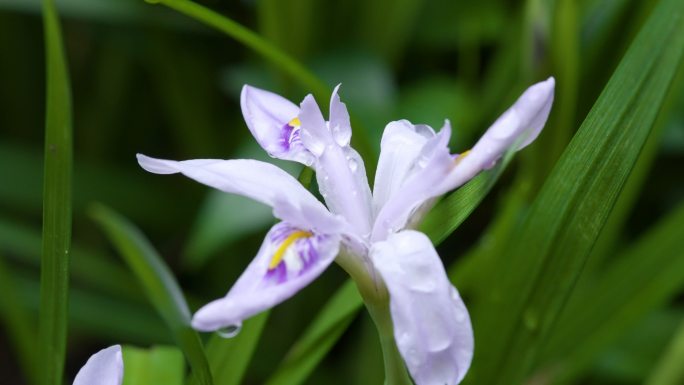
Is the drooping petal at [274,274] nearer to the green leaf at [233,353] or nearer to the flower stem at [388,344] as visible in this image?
the flower stem at [388,344]

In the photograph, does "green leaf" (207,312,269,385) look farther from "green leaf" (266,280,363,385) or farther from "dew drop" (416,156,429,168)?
"dew drop" (416,156,429,168)

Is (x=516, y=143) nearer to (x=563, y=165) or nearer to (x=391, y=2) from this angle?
(x=563, y=165)

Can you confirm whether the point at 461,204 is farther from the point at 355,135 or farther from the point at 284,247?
the point at 355,135

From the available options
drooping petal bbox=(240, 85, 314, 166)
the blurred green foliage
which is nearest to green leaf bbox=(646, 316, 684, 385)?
the blurred green foliage

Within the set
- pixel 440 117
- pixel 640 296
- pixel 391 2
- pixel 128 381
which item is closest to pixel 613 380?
pixel 640 296

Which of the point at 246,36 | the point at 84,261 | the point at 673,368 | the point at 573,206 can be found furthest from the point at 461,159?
the point at 84,261

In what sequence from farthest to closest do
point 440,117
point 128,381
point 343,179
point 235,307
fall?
point 440,117, point 128,381, point 343,179, point 235,307
